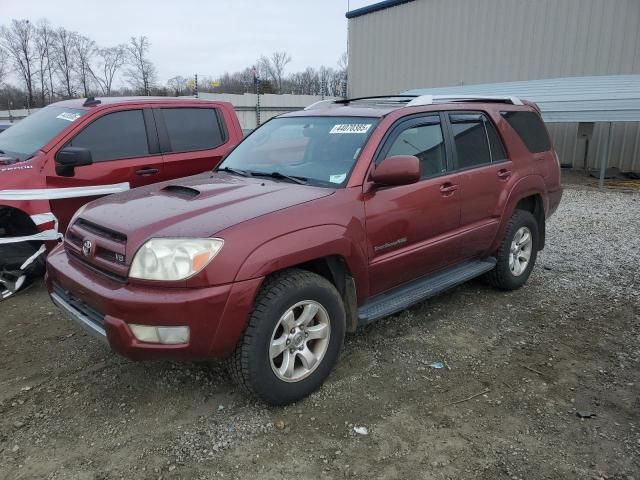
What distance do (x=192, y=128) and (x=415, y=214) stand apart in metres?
3.29

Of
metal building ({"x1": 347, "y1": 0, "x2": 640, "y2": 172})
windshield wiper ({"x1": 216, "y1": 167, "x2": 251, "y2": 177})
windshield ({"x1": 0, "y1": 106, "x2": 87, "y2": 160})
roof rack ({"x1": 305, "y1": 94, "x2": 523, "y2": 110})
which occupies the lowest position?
windshield wiper ({"x1": 216, "y1": 167, "x2": 251, "y2": 177})

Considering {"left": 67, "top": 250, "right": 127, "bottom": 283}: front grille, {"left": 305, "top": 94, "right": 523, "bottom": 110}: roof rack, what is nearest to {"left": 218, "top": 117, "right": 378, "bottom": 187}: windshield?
{"left": 305, "top": 94, "right": 523, "bottom": 110}: roof rack

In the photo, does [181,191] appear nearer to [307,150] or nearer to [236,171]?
[236,171]

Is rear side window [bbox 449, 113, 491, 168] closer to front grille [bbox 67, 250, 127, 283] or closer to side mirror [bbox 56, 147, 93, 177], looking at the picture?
front grille [bbox 67, 250, 127, 283]

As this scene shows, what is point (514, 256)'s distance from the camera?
15.8 ft

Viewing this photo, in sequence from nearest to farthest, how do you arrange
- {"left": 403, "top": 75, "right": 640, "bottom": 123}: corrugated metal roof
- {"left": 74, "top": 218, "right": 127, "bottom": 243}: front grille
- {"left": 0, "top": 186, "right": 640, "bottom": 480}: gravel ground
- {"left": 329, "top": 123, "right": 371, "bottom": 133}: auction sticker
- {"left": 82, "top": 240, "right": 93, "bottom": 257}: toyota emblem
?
{"left": 0, "top": 186, "right": 640, "bottom": 480}: gravel ground → {"left": 74, "top": 218, "right": 127, "bottom": 243}: front grille → {"left": 82, "top": 240, "right": 93, "bottom": 257}: toyota emblem → {"left": 329, "top": 123, "right": 371, "bottom": 133}: auction sticker → {"left": 403, "top": 75, "right": 640, "bottom": 123}: corrugated metal roof

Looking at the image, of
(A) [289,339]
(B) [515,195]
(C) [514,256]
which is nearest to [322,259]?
(A) [289,339]

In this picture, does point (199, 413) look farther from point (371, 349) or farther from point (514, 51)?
point (514, 51)

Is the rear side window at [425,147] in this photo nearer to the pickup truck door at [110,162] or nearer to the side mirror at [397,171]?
the side mirror at [397,171]

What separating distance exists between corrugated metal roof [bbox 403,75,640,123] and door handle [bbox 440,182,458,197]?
679 centimetres

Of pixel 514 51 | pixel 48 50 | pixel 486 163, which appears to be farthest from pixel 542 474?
pixel 48 50

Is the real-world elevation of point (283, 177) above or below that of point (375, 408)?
above

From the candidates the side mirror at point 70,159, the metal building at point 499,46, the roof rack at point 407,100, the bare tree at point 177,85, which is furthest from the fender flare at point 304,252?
the bare tree at point 177,85

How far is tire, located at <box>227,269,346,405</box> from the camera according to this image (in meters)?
2.71
